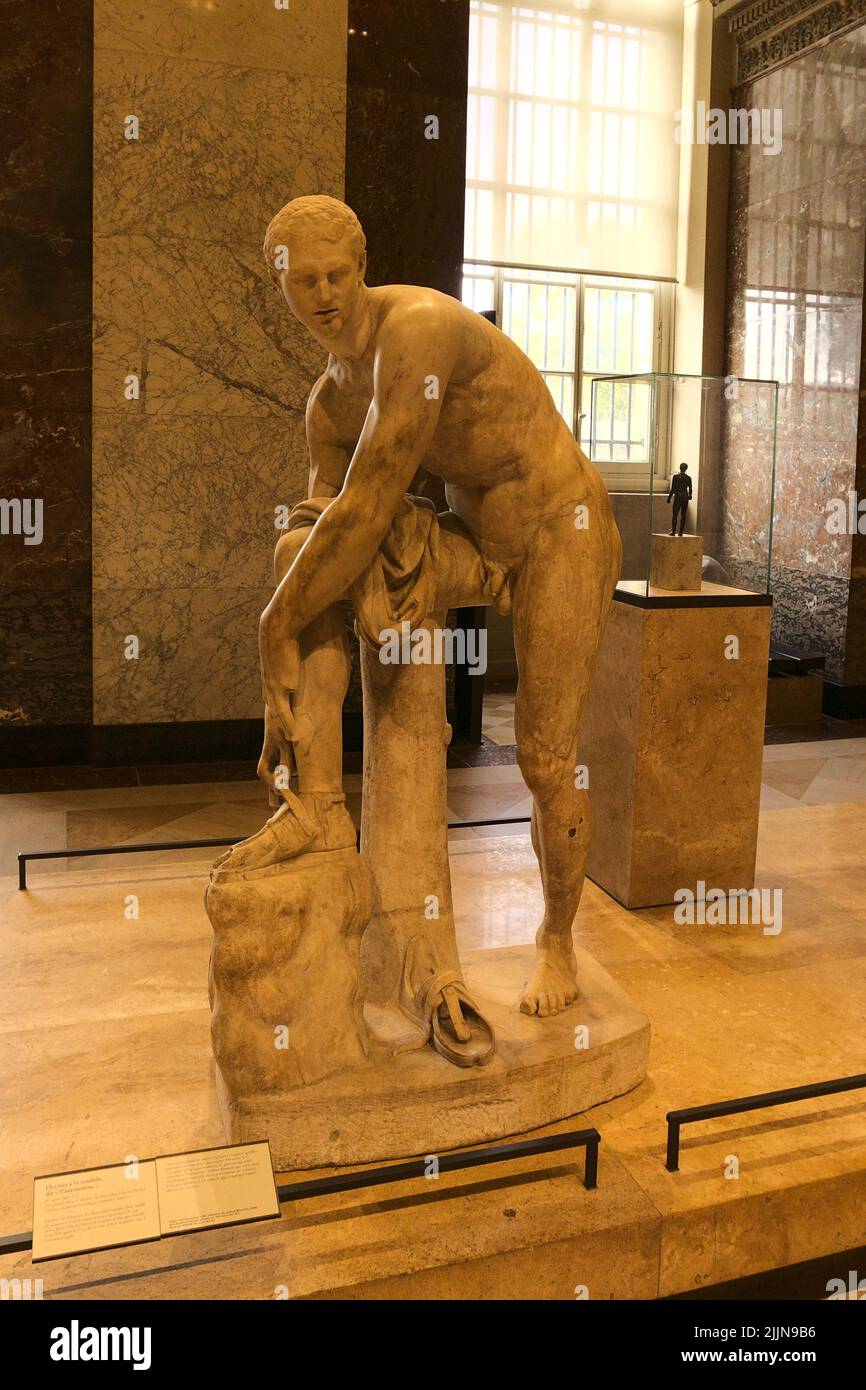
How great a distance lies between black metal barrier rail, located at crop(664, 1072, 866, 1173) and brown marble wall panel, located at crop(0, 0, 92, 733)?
200 inches

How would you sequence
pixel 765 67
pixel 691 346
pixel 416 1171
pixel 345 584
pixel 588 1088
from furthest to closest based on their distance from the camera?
pixel 691 346, pixel 765 67, pixel 588 1088, pixel 345 584, pixel 416 1171

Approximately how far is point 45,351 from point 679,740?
14.0 feet

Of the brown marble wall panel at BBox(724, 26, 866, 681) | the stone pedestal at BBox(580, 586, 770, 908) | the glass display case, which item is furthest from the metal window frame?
the stone pedestal at BBox(580, 586, 770, 908)

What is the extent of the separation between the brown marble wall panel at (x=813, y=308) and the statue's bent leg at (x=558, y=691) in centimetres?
635

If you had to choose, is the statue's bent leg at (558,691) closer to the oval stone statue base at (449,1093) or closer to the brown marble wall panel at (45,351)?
the oval stone statue base at (449,1093)

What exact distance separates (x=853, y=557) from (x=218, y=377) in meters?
4.90

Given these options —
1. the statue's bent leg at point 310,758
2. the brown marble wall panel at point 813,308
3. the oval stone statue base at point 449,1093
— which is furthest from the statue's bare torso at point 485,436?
the brown marble wall panel at point 813,308

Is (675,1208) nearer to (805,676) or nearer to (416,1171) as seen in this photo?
(416,1171)

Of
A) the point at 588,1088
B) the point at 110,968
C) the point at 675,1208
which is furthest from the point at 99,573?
the point at 675,1208

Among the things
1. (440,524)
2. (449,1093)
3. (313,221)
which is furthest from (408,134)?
(449,1093)

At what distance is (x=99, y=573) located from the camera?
280 inches

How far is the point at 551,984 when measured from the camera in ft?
11.5

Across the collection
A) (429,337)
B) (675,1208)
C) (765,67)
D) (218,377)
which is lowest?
(675,1208)

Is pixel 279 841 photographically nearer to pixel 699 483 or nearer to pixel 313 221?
pixel 313 221
